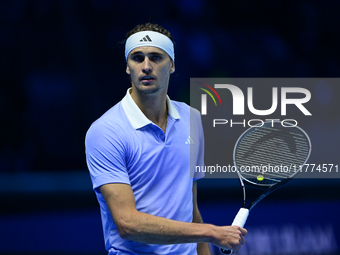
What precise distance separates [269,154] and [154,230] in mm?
955

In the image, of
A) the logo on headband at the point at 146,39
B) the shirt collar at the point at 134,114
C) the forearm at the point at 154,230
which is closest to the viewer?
the forearm at the point at 154,230

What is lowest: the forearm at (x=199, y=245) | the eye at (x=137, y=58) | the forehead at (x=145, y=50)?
the forearm at (x=199, y=245)

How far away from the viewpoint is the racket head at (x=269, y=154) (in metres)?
1.90

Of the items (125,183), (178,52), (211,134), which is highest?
(178,52)

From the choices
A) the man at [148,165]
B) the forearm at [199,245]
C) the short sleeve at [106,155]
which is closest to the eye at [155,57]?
the man at [148,165]

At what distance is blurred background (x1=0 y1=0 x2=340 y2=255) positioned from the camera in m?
4.72

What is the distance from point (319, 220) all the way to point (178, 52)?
231 centimetres

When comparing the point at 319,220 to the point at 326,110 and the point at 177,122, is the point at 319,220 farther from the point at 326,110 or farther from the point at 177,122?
the point at 177,122

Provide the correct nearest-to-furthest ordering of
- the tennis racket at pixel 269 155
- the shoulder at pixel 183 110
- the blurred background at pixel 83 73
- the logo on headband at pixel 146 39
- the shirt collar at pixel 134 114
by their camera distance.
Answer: the shirt collar at pixel 134 114, the logo on headband at pixel 146 39, the shoulder at pixel 183 110, the tennis racket at pixel 269 155, the blurred background at pixel 83 73

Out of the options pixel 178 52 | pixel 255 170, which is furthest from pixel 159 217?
Answer: pixel 178 52

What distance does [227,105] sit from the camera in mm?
4945

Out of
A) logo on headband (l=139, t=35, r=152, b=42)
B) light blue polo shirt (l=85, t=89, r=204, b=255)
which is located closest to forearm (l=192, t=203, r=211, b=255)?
light blue polo shirt (l=85, t=89, r=204, b=255)

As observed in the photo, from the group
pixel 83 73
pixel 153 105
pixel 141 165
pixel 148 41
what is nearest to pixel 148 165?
pixel 141 165

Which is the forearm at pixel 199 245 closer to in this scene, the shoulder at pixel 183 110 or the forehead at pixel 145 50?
the shoulder at pixel 183 110
